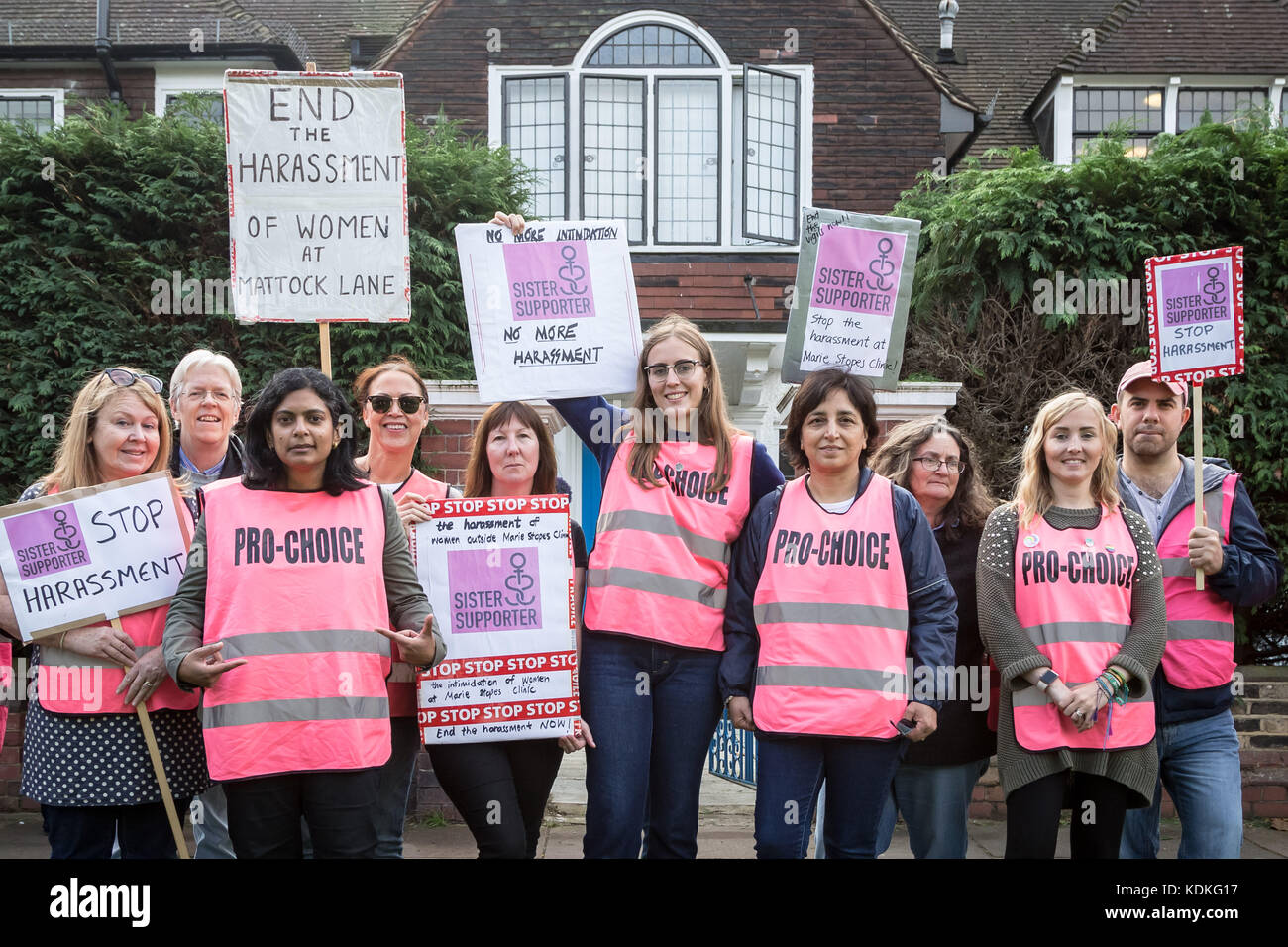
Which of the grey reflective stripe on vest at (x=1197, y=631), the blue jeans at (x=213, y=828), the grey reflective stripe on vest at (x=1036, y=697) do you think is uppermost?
the grey reflective stripe on vest at (x=1197, y=631)

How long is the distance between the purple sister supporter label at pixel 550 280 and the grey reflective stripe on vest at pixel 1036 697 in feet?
7.02

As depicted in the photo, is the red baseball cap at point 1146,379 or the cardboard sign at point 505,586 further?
the red baseball cap at point 1146,379

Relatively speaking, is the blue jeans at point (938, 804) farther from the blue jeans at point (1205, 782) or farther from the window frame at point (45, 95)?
the window frame at point (45, 95)

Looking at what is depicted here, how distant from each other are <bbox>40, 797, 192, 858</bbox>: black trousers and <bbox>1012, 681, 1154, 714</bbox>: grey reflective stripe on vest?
2.89 m

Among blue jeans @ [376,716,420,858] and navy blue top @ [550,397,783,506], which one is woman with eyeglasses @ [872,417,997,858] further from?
blue jeans @ [376,716,420,858]

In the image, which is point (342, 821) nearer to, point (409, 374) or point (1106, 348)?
point (409, 374)

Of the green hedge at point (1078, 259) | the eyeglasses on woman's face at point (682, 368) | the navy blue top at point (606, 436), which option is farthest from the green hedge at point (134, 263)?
the eyeglasses on woman's face at point (682, 368)

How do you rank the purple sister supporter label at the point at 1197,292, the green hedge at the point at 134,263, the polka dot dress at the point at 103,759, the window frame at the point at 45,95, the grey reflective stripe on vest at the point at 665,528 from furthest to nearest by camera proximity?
the window frame at the point at 45,95 < the green hedge at the point at 134,263 < the purple sister supporter label at the point at 1197,292 < the grey reflective stripe on vest at the point at 665,528 < the polka dot dress at the point at 103,759

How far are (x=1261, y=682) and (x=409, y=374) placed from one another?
573 centimetres

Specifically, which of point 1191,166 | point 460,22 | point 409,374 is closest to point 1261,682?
point 1191,166

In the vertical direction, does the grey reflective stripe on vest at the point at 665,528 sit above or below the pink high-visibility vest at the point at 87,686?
above

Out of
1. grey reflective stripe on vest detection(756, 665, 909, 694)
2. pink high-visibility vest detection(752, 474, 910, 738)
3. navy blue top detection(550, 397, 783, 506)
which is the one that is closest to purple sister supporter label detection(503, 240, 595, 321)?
navy blue top detection(550, 397, 783, 506)

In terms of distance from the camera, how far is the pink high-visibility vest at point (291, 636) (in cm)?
373

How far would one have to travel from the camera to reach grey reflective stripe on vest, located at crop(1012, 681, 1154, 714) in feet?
13.7
